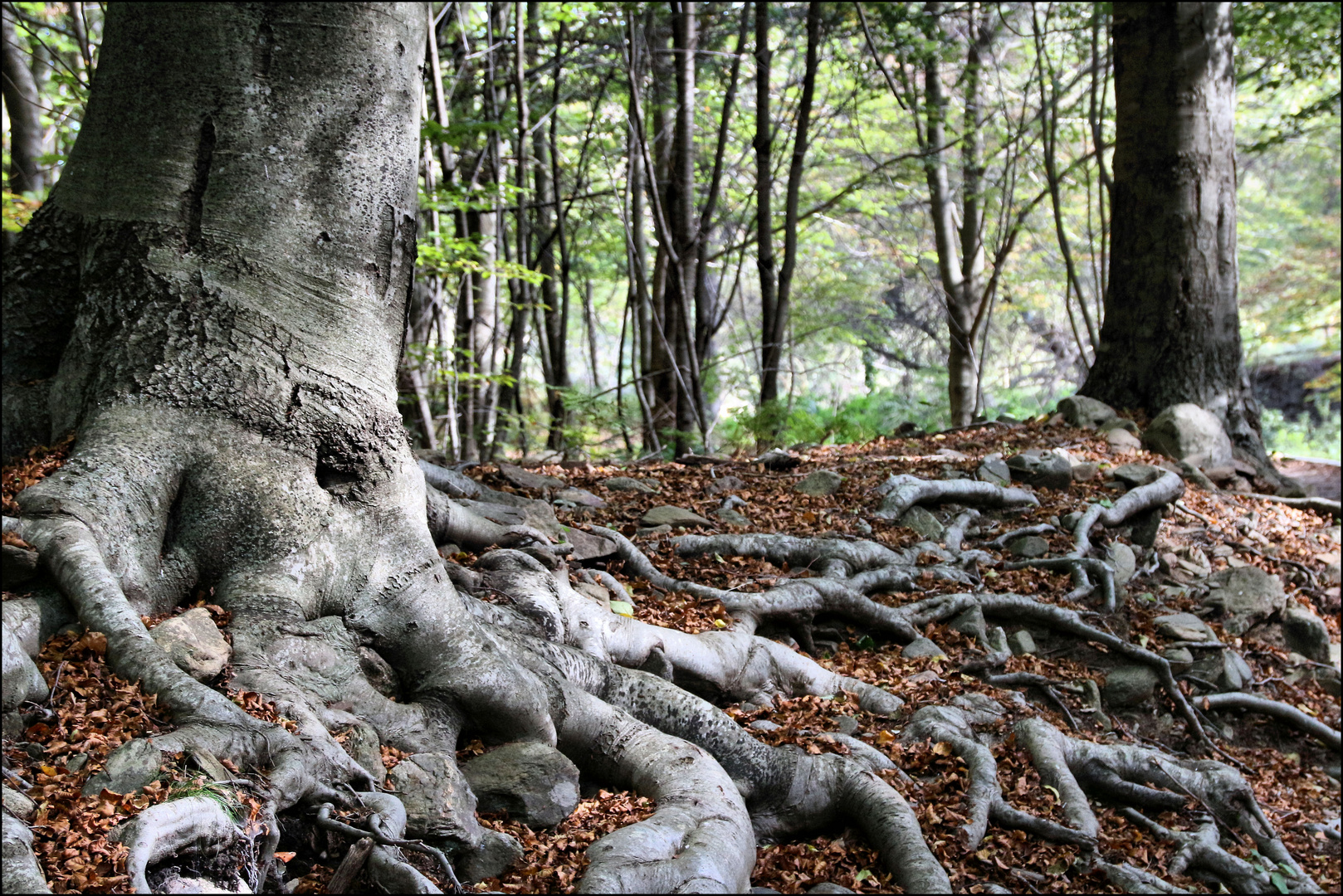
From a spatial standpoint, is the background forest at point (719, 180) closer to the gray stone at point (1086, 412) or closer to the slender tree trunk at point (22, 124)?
the slender tree trunk at point (22, 124)

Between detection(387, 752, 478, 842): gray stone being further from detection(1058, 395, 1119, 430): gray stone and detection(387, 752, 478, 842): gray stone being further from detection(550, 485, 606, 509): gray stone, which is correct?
detection(1058, 395, 1119, 430): gray stone

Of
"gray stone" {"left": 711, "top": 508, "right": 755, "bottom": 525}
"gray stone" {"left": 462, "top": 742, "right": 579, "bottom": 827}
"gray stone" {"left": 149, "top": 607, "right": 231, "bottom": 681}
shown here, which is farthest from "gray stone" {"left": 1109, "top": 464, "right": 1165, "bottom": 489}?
"gray stone" {"left": 149, "top": 607, "right": 231, "bottom": 681}

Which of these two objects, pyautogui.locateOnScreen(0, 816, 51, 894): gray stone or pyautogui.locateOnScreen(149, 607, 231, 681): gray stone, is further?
pyautogui.locateOnScreen(149, 607, 231, 681): gray stone

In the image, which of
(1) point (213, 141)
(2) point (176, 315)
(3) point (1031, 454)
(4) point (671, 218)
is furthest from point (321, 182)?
(4) point (671, 218)

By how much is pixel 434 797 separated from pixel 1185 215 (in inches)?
344

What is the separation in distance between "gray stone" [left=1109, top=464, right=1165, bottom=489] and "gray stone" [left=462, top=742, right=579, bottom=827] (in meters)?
5.72

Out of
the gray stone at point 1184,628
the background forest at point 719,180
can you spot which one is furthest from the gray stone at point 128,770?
the gray stone at point 1184,628

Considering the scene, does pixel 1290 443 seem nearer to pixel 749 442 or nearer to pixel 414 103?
pixel 749 442

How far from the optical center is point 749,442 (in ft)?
37.0

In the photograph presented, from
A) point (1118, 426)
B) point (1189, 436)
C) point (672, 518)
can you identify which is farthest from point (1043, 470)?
point (672, 518)

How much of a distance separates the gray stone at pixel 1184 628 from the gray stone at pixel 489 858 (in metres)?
4.80

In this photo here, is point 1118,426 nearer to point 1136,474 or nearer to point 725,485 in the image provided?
point 1136,474

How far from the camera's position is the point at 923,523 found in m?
6.59

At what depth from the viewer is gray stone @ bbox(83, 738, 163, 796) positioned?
2.19 meters
